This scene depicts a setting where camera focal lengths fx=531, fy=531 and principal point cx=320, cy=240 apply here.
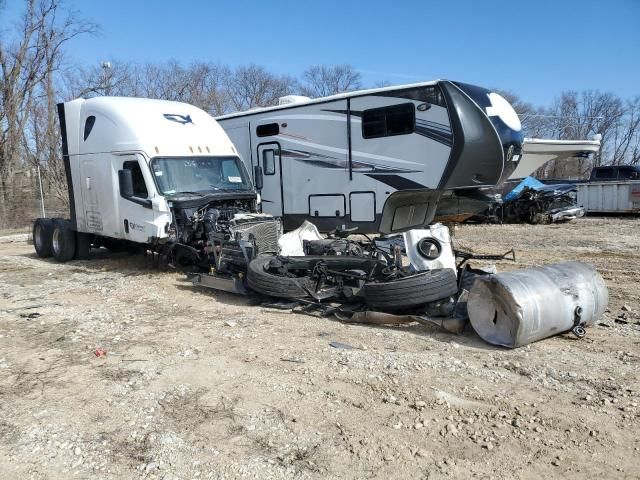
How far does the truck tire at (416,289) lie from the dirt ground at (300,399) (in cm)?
31

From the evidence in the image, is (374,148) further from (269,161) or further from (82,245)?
(82,245)

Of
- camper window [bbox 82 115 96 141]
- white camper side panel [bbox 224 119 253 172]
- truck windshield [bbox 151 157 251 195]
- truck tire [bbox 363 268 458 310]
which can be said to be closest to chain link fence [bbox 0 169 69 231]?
white camper side panel [bbox 224 119 253 172]

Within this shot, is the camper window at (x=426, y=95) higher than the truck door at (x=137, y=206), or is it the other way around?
the camper window at (x=426, y=95)

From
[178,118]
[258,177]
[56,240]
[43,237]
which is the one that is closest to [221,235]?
[178,118]

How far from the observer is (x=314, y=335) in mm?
5477

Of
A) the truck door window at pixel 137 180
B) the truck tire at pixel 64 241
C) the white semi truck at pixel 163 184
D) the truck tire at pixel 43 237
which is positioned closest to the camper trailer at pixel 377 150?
the white semi truck at pixel 163 184

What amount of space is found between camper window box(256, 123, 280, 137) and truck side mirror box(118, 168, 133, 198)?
12.6 feet

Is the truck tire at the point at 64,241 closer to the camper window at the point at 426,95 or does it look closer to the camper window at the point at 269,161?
the camper window at the point at 269,161

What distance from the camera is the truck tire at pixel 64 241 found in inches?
431

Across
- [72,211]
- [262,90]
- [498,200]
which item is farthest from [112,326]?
[262,90]

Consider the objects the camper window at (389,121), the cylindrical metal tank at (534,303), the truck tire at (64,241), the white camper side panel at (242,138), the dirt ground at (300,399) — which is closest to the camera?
the dirt ground at (300,399)

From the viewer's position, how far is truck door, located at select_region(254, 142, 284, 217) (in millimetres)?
11797

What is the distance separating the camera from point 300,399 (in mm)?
3896

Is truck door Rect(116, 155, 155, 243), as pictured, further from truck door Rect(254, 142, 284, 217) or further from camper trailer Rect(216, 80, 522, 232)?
truck door Rect(254, 142, 284, 217)
